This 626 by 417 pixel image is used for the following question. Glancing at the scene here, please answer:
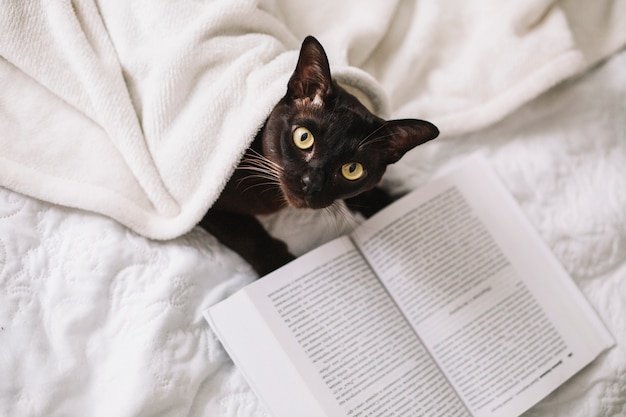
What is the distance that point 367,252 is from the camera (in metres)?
0.97

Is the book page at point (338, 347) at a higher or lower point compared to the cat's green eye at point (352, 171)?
lower

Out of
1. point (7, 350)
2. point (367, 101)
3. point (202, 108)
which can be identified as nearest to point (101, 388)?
point (7, 350)

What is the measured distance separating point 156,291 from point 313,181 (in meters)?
0.32

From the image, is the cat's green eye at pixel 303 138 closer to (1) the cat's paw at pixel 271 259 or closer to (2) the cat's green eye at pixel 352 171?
(2) the cat's green eye at pixel 352 171

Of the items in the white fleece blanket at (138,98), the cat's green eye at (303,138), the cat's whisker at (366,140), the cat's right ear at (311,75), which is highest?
the cat's right ear at (311,75)

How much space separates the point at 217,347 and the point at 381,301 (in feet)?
0.98

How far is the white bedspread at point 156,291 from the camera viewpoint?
32.1 inches

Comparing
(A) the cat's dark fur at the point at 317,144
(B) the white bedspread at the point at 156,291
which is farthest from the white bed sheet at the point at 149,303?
(A) the cat's dark fur at the point at 317,144

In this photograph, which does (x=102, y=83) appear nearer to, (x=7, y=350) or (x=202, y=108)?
(x=202, y=108)

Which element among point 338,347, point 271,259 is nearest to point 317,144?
point 271,259

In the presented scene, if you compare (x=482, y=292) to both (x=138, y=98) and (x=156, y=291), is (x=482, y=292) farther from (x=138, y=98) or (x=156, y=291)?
(x=138, y=98)

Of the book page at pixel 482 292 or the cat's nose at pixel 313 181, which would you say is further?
the book page at pixel 482 292

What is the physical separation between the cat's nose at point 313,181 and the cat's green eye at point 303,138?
1.9 inches

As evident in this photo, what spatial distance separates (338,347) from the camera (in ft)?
2.93
